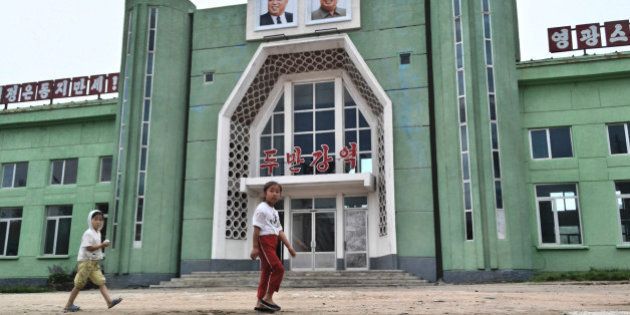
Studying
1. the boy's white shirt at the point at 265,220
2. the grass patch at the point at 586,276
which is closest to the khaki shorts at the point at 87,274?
the boy's white shirt at the point at 265,220

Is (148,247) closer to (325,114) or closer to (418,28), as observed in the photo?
(325,114)

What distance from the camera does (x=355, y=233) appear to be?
1941cm

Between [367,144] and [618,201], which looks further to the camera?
[367,144]

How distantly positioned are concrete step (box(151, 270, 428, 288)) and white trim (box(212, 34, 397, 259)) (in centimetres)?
113

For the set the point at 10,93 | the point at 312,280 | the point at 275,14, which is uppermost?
the point at 275,14

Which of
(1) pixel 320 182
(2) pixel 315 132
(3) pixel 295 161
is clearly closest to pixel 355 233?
A: (1) pixel 320 182

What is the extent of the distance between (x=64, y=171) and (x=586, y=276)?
19.2 metres

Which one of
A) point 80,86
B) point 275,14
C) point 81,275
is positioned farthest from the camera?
point 80,86

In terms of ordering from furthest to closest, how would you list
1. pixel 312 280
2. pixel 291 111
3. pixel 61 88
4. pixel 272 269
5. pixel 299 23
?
pixel 61 88, pixel 291 111, pixel 299 23, pixel 312 280, pixel 272 269

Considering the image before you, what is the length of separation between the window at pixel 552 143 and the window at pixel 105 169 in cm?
1548

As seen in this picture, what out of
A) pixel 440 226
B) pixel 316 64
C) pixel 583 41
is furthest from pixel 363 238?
pixel 583 41

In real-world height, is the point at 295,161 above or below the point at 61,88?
Result: below

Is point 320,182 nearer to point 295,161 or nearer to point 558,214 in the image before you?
point 295,161

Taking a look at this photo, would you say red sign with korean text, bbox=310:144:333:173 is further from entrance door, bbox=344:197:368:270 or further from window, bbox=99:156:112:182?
window, bbox=99:156:112:182
